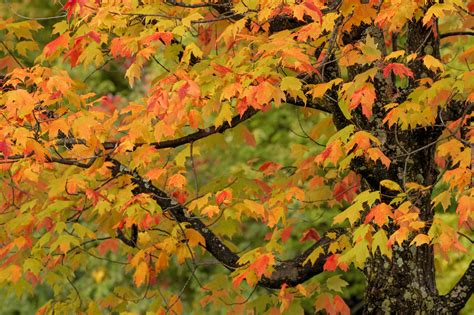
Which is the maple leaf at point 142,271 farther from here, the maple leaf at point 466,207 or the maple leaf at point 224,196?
the maple leaf at point 466,207

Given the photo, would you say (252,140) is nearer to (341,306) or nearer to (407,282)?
(341,306)

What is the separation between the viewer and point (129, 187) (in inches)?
237

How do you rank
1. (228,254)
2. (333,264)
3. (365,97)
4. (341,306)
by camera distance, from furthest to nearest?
(341,306)
(228,254)
(333,264)
(365,97)

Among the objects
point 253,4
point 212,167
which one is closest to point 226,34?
point 253,4

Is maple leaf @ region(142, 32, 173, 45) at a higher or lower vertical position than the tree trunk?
higher

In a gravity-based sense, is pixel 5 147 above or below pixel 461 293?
above

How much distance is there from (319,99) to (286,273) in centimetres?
128

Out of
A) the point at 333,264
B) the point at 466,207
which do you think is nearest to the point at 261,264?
the point at 333,264

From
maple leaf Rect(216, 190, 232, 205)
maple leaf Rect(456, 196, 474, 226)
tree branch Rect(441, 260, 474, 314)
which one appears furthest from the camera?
maple leaf Rect(216, 190, 232, 205)

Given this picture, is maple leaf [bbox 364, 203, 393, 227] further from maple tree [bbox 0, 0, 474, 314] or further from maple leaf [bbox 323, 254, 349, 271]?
maple leaf [bbox 323, 254, 349, 271]

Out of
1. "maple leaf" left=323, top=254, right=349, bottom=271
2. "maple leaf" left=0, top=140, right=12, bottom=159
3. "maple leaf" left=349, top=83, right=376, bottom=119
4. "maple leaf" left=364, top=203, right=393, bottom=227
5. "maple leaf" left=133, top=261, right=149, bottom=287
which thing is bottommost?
"maple leaf" left=133, top=261, right=149, bottom=287

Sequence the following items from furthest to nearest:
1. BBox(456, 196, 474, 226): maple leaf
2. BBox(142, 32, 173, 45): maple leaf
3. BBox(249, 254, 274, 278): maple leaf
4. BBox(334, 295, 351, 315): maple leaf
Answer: BBox(334, 295, 351, 315): maple leaf < BBox(249, 254, 274, 278): maple leaf < BBox(142, 32, 173, 45): maple leaf < BBox(456, 196, 474, 226): maple leaf

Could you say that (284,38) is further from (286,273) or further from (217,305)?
(217,305)

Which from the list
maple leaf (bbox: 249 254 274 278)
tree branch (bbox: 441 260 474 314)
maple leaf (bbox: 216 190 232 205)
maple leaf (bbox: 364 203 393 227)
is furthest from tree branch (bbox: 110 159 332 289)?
maple leaf (bbox: 364 203 393 227)
